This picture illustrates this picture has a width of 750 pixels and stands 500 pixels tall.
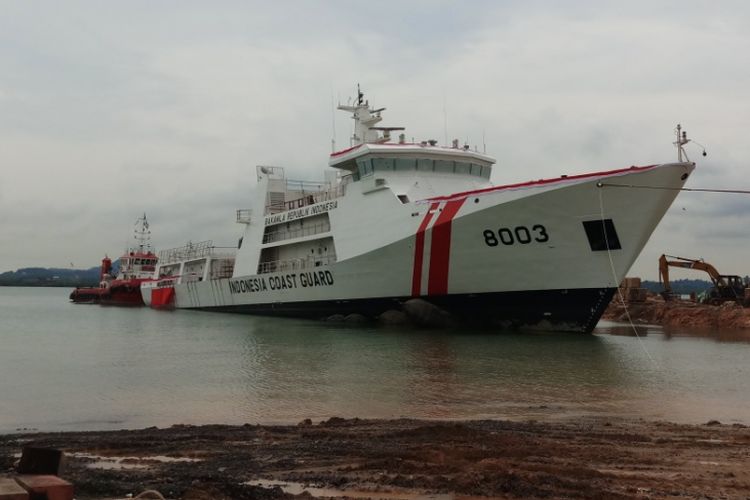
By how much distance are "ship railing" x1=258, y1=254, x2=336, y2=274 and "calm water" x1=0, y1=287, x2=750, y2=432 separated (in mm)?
4452

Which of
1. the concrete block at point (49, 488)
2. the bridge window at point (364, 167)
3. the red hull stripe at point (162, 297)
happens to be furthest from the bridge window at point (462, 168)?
the red hull stripe at point (162, 297)

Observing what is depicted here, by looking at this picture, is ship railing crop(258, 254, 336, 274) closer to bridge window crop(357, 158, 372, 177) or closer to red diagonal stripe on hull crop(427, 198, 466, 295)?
bridge window crop(357, 158, 372, 177)

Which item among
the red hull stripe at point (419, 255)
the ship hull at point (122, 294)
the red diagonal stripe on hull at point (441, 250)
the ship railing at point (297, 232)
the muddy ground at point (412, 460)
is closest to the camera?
the muddy ground at point (412, 460)

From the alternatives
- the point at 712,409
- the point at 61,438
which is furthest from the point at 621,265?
the point at 61,438

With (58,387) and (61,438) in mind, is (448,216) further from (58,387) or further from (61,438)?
(61,438)

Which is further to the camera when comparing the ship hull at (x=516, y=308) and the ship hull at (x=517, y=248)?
the ship hull at (x=516, y=308)

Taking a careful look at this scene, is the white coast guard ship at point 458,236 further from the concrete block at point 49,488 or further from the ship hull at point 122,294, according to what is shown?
the ship hull at point 122,294

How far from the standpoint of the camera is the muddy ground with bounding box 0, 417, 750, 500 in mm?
4445

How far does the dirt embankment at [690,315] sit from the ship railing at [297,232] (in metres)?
11.2

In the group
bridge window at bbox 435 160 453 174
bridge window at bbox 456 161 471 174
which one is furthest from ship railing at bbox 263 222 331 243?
bridge window at bbox 456 161 471 174

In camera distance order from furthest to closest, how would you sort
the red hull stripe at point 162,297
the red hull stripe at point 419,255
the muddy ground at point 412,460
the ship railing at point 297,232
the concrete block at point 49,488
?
the red hull stripe at point 162,297, the ship railing at point 297,232, the red hull stripe at point 419,255, the muddy ground at point 412,460, the concrete block at point 49,488

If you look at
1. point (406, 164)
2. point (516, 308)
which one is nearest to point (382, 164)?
point (406, 164)

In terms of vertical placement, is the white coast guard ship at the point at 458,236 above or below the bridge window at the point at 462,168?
below

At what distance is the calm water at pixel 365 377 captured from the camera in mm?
8562
